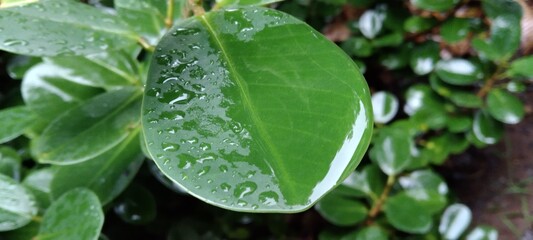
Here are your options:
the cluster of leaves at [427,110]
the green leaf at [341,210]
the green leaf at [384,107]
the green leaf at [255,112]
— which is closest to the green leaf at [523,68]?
the cluster of leaves at [427,110]

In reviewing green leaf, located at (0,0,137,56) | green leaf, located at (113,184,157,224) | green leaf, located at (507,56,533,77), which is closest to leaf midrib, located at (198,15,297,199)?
green leaf, located at (0,0,137,56)

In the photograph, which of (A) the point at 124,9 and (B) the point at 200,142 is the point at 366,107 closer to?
(B) the point at 200,142

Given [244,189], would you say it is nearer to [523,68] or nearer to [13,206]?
[13,206]

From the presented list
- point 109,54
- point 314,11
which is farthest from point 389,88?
point 109,54

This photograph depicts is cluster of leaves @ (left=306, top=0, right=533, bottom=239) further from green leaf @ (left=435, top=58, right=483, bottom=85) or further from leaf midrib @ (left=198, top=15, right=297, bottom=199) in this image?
leaf midrib @ (left=198, top=15, right=297, bottom=199)

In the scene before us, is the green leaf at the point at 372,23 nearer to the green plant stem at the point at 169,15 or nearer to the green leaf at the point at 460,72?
the green leaf at the point at 460,72

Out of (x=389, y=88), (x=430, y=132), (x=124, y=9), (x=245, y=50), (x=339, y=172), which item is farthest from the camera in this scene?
(x=389, y=88)
